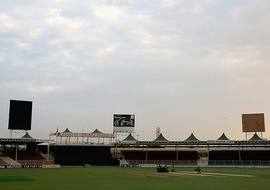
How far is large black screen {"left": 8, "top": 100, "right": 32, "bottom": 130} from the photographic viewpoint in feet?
325

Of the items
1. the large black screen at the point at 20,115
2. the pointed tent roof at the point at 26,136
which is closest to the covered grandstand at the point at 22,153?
the pointed tent roof at the point at 26,136

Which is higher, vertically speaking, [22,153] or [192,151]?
[192,151]

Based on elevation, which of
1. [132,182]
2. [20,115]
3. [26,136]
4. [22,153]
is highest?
[20,115]

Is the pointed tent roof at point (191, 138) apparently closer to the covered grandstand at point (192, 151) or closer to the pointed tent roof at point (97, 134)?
the covered grandstand at point (192, 151)

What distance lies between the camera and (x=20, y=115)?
327 feet

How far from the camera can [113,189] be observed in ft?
106

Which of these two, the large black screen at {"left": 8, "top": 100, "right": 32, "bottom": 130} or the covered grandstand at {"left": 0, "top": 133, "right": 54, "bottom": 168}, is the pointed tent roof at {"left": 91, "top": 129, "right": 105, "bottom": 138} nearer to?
the covered grandstand at {"left": 0, "top": 133, "right": 54, "bottom": 168}

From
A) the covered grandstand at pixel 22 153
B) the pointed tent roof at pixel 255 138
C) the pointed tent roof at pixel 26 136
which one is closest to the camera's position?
the covered grandstand at pixel 22 153

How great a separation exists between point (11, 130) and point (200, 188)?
74.2 meters

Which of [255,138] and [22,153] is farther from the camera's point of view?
[255,138]

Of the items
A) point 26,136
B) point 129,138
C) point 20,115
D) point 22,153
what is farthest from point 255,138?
point 20,115

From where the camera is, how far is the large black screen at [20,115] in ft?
325

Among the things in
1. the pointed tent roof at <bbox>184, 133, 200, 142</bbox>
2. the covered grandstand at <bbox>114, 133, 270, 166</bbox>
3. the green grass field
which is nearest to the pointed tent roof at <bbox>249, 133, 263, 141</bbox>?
the covered grandstand at <bbox>114, 133, 270, 166</bbox>

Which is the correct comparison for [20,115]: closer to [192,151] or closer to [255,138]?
[192,151]
